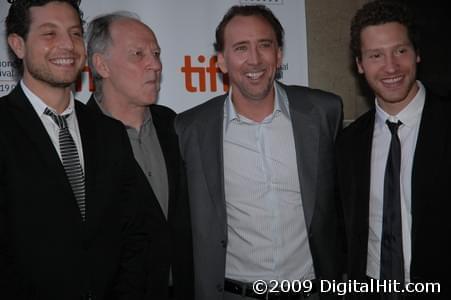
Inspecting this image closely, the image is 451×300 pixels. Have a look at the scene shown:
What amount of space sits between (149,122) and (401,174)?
4.98ft

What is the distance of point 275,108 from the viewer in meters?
2.86

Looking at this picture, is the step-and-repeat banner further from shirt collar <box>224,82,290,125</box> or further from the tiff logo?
shirt collar <box>224,82,290,125</box>

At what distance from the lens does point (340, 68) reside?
427cm

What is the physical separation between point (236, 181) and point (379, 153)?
0.83m

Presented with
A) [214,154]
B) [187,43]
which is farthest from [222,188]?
[187,43]

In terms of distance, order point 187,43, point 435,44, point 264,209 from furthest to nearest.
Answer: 1. point 435,44
2. point 187,43
3. point 264,209

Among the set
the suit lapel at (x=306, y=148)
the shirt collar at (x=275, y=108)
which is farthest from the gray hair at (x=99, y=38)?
the suit lapel at (x=306, y=148)

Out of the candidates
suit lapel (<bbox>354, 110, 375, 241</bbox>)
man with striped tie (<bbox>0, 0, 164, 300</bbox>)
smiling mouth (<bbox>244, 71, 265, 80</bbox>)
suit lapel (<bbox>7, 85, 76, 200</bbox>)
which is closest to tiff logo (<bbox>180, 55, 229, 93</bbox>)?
smiling mouth (<bbox>244, 71, 265, 80</bbox>)

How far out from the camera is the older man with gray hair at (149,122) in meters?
2.62

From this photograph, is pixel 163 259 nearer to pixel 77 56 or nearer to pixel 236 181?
pixel 236 181

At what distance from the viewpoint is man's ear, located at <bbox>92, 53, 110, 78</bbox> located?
2900mm

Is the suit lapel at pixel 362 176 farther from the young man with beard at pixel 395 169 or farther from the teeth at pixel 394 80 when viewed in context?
the teeth at pixel 394 80

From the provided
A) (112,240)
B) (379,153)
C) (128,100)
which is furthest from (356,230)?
(128,100)

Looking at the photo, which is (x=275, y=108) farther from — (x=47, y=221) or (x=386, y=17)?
(x=47, y=221)
